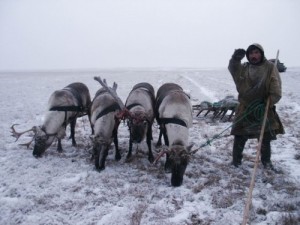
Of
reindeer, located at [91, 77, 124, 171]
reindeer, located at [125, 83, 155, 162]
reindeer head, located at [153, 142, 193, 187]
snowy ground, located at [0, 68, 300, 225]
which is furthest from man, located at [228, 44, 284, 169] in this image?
reindeer, located at [91, 77, 124, 171]

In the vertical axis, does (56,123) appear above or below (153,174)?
above

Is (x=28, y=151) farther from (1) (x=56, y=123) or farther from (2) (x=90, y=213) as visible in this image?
(2) (x=90, y=213)

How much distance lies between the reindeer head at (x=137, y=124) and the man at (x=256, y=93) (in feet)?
6.12

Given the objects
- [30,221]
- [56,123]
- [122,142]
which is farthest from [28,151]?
[30,221]

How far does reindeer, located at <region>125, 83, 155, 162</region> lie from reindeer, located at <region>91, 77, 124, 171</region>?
289mm

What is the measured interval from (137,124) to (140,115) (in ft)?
0.68

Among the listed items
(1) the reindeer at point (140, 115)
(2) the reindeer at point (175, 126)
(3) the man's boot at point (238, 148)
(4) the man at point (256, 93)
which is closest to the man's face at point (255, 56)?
→ (4) the man at point (256, 93)

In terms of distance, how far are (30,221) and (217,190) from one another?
10.0ft

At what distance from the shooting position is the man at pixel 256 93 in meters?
5.93

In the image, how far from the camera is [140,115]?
6762 mm

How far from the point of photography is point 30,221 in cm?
464

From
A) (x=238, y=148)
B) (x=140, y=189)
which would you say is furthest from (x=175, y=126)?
(x=140, y=189)

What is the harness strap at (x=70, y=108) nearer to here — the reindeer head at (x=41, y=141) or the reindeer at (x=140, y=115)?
the reindeer head at (x=41, y=141)

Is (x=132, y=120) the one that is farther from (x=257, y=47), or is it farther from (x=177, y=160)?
(x=257, y=47)
